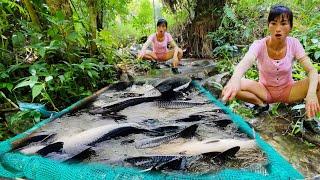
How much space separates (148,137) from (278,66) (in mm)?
1546

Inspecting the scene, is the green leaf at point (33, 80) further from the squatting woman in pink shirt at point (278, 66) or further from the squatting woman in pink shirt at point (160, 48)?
the squatting woman in pink shirt at point (160, 48)

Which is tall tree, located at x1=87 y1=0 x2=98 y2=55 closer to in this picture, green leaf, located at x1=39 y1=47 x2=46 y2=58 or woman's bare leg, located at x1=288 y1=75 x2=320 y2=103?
green leaf, located at x1=39 y1=47 x2=46 y2=58

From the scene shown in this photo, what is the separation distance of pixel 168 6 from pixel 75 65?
623 centimetres

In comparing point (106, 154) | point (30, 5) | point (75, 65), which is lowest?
point (106, 154)

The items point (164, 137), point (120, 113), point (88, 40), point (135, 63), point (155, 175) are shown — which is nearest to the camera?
point (155, 175)

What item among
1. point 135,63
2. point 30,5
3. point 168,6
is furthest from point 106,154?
point 168,6

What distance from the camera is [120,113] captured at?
3.68 meters

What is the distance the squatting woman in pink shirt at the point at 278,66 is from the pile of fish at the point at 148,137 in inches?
19.8

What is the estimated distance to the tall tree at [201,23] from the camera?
9361 mm

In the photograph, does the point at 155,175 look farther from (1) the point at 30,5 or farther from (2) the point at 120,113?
(1) the point at 30,5

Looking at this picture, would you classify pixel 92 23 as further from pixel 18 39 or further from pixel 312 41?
pixel 312 41

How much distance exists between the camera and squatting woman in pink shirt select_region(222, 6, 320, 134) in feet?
10.7

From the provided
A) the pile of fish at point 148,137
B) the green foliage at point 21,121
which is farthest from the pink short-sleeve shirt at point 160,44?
the green foliage at point 21,121

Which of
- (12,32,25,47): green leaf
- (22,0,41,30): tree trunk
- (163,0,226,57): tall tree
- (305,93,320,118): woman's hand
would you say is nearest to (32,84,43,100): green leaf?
(12,32,25,47): green leaf
